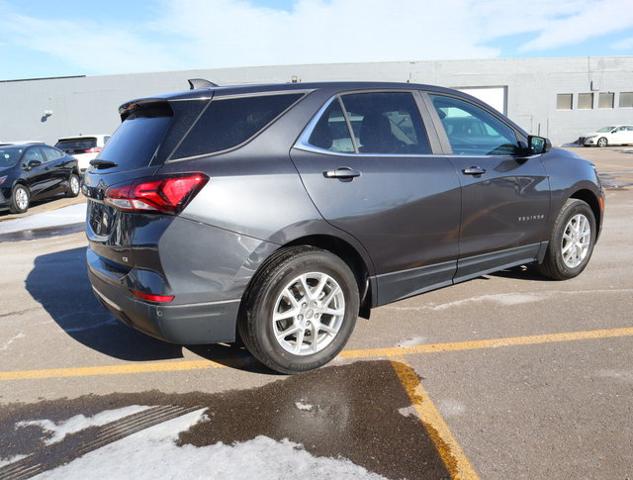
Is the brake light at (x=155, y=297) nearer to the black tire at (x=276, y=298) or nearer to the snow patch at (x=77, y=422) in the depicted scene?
the black tire at (x=276, y=298)

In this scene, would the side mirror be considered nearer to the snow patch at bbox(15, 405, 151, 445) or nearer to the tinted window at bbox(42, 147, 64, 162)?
the snow patch at bbox(15, 405, 151, 445)

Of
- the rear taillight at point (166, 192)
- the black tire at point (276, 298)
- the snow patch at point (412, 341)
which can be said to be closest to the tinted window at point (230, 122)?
the rear taillight at point (166, 192)

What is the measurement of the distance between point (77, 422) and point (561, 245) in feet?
13.8

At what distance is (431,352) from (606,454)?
4.32 ft

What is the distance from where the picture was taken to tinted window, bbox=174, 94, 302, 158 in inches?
115

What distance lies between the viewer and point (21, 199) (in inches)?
457

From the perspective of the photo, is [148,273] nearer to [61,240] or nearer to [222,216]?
[222,216]

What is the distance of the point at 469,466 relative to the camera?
2.36 metres

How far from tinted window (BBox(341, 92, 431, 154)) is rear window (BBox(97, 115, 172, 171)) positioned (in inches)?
48.4

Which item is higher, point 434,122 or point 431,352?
point 434,122

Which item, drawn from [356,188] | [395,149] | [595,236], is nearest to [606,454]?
[356,188]

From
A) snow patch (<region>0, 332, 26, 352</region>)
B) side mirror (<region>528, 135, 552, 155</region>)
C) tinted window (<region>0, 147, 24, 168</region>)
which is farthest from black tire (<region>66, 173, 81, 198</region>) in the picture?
side mirror (<region>528, 135, 552, 155</region>)

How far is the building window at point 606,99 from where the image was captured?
124 ft

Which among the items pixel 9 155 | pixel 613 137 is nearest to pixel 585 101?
pixel 613 137
